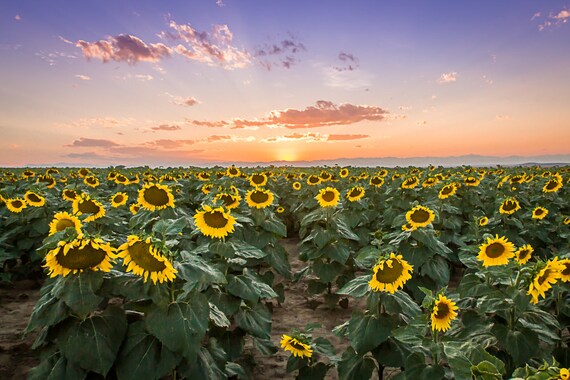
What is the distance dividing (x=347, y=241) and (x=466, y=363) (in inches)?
228

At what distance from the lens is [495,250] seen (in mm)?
Answer: 4324

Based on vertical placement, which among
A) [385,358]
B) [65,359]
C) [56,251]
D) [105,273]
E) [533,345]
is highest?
[56,251]

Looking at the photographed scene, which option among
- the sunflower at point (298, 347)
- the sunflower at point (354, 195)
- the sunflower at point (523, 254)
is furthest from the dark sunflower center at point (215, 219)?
the sunflower at point (354, 195)

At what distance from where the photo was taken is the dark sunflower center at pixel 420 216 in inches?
221

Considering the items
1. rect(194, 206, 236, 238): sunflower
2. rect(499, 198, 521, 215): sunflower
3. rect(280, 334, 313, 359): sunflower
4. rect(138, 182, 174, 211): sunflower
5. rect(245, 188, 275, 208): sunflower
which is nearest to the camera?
rect(280, 334, 313, 359): sunflower

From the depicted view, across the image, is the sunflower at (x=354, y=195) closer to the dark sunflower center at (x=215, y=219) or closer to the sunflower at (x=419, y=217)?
the sunflower at (x=419, y=217)

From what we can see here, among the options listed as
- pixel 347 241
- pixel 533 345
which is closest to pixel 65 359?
pixel 533 345

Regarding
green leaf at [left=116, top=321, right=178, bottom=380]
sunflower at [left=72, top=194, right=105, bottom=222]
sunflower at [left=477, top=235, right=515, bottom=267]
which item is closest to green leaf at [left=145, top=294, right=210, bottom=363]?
green leaf at [left=116, top=321, right=178, bottom=380]

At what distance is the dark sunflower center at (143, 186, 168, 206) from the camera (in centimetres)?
588

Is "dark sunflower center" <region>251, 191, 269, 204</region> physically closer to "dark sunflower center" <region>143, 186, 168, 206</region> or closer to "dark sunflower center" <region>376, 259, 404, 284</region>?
"dark sunflower center" <region>143, 186, 168, 206</region>

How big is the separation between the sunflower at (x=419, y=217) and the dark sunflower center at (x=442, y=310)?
2.36 metres

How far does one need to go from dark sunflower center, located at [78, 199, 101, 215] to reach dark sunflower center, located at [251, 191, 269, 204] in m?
2.74

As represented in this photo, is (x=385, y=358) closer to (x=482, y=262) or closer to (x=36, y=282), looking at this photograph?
(x=482, y=262)

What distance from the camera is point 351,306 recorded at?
7.81m
